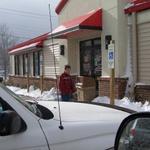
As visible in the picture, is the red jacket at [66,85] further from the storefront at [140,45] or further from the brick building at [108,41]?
the storefront at [140,45]

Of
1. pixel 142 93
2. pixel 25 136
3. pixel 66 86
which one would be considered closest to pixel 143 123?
pixel 25 136

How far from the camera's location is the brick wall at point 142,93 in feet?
46.0

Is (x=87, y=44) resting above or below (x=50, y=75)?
above

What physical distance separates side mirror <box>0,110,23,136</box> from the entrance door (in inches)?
556

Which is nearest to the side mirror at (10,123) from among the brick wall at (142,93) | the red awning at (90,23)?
the brick wall at (142,93)

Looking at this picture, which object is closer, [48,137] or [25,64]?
[48,137]

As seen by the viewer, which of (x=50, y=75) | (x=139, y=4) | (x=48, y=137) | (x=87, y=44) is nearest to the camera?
(x=48, y=137)

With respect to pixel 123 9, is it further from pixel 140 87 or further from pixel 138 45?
pixel 140 87

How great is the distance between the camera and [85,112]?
4.73 meters

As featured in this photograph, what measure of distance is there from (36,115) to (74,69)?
16.1m

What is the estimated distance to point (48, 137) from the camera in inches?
157

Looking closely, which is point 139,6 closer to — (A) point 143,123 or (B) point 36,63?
(A) point 143,123

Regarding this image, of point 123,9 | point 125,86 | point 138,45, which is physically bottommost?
point 125,86

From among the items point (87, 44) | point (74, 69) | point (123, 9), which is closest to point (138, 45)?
point (123, 9)
